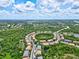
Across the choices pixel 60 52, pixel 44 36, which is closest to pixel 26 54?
pixel 60 52

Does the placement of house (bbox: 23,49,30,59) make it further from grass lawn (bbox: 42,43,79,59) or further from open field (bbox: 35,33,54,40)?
open field (bbox: 35,33,54,40)

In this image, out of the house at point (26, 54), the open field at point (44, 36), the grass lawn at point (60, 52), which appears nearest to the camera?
the house at point (26, 54)

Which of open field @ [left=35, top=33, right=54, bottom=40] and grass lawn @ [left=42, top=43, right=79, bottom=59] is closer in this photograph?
grass lawn @ [left=42, top=43, right=79, bottom=59]

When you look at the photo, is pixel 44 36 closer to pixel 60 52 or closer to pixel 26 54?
pixel 60 52

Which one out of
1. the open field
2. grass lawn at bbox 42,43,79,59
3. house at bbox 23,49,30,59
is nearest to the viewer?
house at bbox 23,49,30,59

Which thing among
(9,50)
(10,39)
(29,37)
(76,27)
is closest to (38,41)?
(29,37)

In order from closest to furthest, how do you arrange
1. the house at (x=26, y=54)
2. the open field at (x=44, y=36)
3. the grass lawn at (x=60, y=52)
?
the house at (x=26, y=54)
the grass lawn at (x=60, y=52)
the open field at (x=44, y=36)

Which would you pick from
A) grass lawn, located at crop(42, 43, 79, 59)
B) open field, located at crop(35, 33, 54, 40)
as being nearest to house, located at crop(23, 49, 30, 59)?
grass lawn, located at crop(42, 43, 79, 59)

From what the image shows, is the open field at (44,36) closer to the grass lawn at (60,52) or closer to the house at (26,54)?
the grass lawn at (60,52)

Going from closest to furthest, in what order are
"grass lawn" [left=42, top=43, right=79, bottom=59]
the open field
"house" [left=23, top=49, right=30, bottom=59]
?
"house" [left=23, top=49, right=30, bottom=59]
"grass lawn" [left=42, top=43, right=79, bottom=59]
the open field

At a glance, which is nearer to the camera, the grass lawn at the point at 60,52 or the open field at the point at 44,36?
the grass lawn at the point at 60,52

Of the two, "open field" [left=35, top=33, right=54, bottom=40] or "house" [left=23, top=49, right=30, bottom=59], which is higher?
"open field" [left=35, top=33, right=54, bottom=40]

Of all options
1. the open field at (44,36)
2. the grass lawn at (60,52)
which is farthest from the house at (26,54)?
the open field at (44,36)
